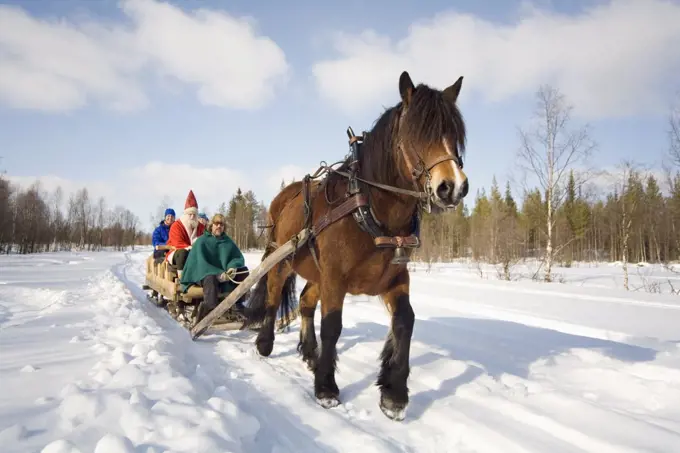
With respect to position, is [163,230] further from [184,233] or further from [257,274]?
[257,274]

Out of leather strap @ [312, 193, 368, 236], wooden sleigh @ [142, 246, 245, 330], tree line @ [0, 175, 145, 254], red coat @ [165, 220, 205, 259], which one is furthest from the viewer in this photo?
tree line @ [0, 175, 145, 254]

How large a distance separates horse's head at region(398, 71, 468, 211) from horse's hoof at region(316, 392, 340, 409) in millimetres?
1636

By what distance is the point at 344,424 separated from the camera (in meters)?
2.58

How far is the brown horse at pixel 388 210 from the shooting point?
2.57 metres

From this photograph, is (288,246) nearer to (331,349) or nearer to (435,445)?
(331,349)

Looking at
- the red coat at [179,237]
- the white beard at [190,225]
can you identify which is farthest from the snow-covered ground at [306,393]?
the white beard at [190,225]

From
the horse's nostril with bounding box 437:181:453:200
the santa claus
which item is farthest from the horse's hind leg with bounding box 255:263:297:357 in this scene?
the horse's nostril with bounding box 437:181:453:200

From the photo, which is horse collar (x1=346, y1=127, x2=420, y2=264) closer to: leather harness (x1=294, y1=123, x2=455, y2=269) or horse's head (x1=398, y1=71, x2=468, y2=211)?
leather harness (x1=294, y1=123, x2=455, y2=269)

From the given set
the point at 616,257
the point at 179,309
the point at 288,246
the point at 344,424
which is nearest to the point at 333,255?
the point at 288,246

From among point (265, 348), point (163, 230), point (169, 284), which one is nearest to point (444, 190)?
point (265, 348)

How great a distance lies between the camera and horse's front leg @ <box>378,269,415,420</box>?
9.14 ft

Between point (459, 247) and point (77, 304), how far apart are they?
54.0m

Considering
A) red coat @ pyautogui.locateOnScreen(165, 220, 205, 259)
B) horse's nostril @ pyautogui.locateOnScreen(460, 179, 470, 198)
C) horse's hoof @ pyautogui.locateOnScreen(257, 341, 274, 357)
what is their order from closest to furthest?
horse's nostril @ pyautogui.locateOnScreen(460, 179, 470, 198) < horse's hoof @ pyautogui.locateOnScreen(257, 341, 274, 357) < red coat @ pyautogui.locateOnScreen(165, 220, 205, 259)

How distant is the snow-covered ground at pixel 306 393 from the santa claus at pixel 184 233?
109 cm
